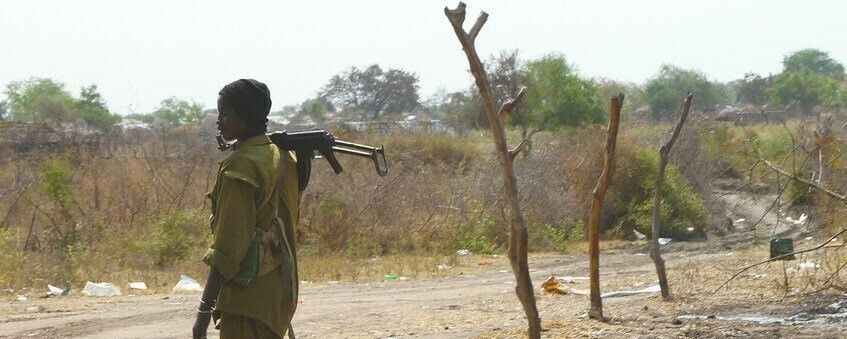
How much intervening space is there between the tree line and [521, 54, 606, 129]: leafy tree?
26mm

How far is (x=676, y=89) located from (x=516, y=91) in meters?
35.0

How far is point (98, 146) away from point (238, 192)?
700 inches

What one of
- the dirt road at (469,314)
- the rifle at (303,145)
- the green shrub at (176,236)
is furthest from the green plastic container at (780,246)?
the green shrub at (176,236)

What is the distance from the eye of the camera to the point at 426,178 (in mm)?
19297

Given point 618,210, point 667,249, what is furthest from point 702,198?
point 667,249

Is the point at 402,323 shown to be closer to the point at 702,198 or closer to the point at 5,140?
the point at 702,198

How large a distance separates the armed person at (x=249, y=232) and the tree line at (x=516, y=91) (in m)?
21.1

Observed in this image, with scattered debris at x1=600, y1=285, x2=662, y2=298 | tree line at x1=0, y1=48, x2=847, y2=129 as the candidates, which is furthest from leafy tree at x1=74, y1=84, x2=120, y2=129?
scattered debris at x1=600, y1=285, x2=662, y2=298

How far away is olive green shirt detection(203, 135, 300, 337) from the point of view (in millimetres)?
3779

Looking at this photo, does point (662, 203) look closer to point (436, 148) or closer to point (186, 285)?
point (436, 148)

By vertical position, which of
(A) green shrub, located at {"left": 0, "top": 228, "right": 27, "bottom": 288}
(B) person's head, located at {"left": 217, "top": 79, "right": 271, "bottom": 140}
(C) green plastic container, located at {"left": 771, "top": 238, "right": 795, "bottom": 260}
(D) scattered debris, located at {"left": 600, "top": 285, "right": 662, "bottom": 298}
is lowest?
(D) scattered debris, located at {"left": 600, "top": 285, "right": 662, "bottom": 298}

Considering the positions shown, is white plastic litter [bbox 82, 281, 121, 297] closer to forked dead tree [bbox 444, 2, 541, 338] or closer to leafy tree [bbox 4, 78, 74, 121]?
forked dead tree [bbox 444, 2, 541, 338]

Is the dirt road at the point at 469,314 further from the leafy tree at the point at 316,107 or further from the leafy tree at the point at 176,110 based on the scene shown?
the leafy tree at the point at 176,110

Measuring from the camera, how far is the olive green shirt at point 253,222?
12.4ft
